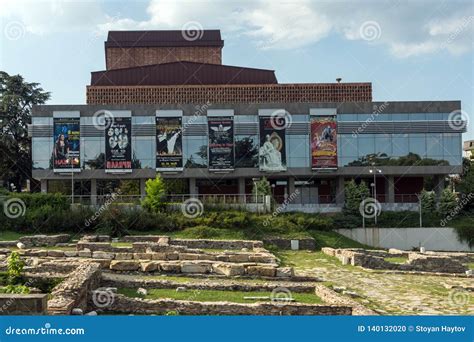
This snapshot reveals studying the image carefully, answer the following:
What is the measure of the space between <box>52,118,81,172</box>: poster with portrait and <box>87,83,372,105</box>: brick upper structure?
714cm

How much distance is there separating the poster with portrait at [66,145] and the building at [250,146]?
3.5 inches

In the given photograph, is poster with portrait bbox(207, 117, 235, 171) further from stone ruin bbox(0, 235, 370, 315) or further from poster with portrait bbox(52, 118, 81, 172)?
stone ruin bbox(0, 235, 370, 315)

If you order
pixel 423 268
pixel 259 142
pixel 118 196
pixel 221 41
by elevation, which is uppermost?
pixel 221 41

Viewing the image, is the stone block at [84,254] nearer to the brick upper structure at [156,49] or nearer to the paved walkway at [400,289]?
the paved walkway at [400,289]

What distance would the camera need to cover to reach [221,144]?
51906mm

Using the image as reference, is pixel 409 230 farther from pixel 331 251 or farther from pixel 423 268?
pixel 423 268

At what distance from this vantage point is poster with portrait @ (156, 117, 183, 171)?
5150 cm

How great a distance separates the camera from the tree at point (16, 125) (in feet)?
192

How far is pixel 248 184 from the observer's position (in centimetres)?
5391

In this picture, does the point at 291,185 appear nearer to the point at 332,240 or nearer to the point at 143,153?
the point at 332,240

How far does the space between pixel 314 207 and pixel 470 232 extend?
12.8 m

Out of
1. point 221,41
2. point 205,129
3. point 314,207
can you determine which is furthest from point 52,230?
point 221,41

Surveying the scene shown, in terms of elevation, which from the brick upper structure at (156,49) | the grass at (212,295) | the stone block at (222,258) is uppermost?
the brick upper structure at (156,49)

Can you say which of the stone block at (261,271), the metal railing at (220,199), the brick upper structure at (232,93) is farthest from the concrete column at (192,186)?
the stone block at (261,271)
